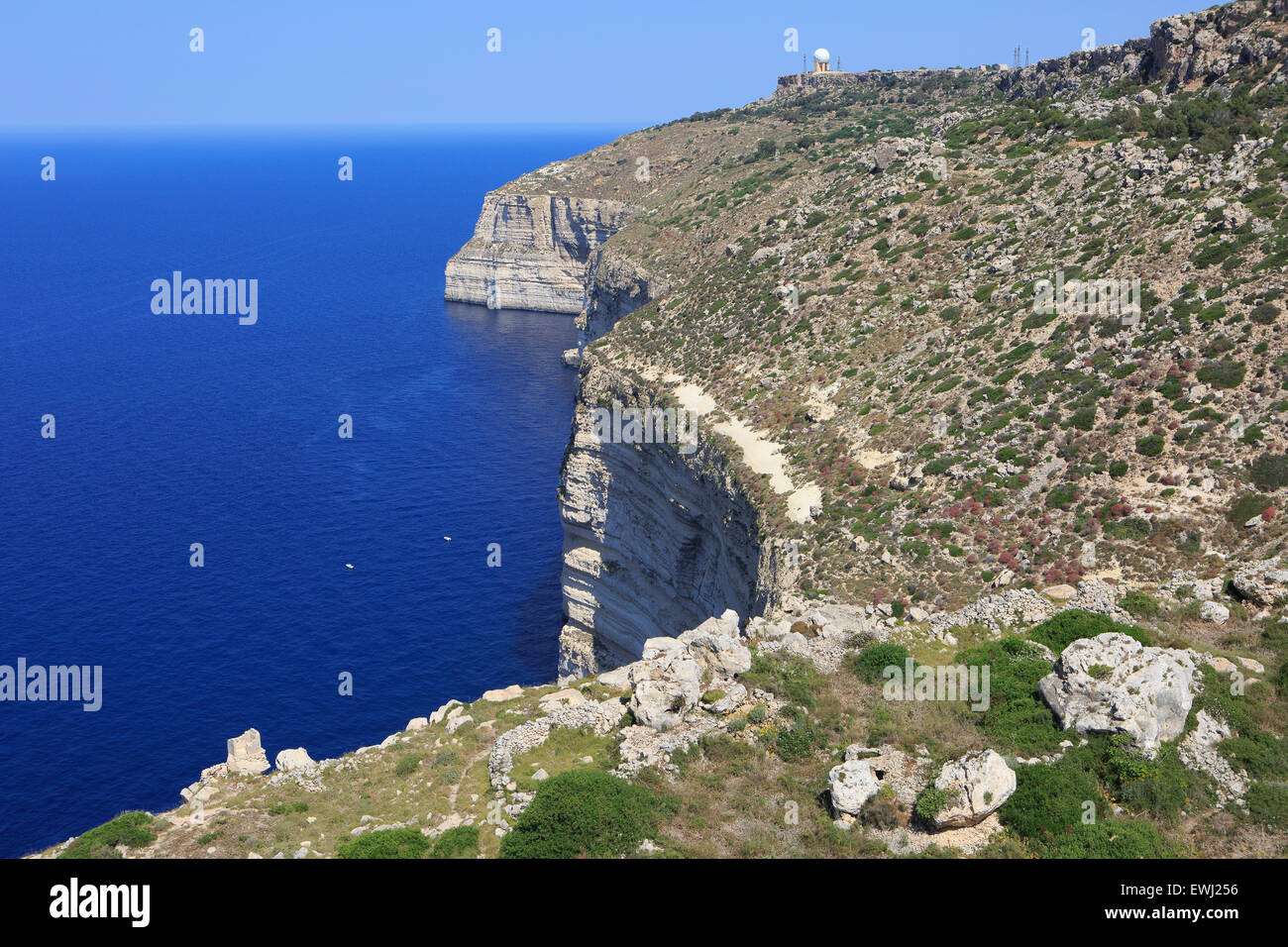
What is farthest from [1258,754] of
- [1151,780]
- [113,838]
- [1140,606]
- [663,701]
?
[113,838]

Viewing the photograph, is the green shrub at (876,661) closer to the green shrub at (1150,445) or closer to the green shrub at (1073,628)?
the green shrub at (1073,628)

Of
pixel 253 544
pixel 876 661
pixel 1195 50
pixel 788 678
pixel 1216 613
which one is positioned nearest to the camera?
pixel 788 678

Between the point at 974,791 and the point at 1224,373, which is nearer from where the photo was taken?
the point at 974,791

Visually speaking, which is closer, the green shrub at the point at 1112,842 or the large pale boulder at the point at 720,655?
the green shrub at the point at 1112,842

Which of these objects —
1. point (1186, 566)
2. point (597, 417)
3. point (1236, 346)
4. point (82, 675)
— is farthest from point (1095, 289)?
point (82, 675)

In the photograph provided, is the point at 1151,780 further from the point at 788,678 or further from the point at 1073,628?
the point at 788,678

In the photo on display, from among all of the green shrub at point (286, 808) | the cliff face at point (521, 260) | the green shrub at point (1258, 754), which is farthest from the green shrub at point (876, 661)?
the cliff face at point (521, 260)
